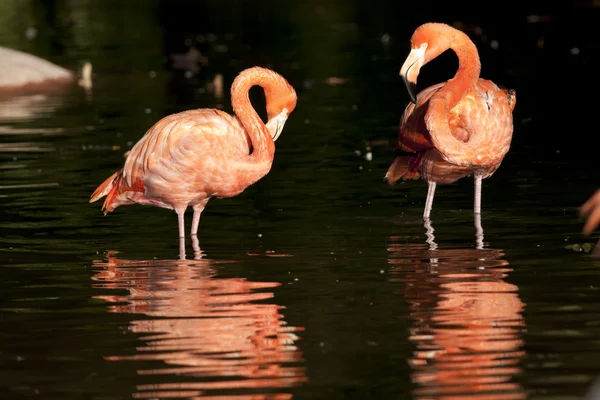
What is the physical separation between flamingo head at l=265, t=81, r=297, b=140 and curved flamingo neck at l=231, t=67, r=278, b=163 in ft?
0.18

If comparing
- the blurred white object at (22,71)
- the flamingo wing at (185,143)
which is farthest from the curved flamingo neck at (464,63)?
the blurred white object at (22,71)

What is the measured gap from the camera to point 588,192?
1201cm

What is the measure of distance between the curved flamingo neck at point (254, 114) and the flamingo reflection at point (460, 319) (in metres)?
1.19

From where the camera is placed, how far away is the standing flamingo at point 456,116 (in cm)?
1036

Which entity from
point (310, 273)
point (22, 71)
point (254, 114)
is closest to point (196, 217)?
point (254, 114)

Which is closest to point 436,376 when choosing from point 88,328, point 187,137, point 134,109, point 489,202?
point 88,328

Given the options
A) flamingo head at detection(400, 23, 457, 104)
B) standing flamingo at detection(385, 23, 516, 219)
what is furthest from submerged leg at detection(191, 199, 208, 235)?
flamingo head at detection(400, 23, 457, 104)

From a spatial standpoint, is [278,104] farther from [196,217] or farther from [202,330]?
[202,330]

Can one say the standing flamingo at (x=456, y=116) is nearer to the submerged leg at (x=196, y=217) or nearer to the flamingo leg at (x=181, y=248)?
the submerged leg at (x=196, y=217)

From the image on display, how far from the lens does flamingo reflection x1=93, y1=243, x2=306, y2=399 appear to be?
6.63m

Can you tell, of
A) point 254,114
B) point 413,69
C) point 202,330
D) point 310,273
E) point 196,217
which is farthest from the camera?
point 196,217

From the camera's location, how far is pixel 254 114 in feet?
33.5

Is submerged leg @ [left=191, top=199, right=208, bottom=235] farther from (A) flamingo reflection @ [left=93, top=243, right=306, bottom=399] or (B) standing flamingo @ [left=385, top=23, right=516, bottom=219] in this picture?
(B) standing flamingo @ [left=385, top=23, right=516, bottom=219]

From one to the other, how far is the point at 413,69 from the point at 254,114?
4.19ft
